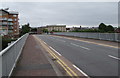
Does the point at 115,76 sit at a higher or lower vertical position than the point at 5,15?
lower

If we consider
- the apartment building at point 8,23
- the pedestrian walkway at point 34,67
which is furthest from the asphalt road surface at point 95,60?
the apartment building at point 8,23

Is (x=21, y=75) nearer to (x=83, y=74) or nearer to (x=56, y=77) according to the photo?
(x=56, y=77)

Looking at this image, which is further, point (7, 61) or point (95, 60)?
point (95, 60)

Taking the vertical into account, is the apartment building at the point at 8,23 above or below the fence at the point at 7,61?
above

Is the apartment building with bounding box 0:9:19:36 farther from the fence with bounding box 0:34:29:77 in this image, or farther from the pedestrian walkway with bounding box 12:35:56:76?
the fence with bounding box 0:34:29:77

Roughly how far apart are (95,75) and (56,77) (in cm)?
154

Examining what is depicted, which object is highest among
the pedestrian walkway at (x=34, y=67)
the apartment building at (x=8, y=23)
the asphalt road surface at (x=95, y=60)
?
the apartment building at (x=8, y=23)

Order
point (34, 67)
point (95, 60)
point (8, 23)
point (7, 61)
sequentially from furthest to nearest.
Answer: point (8, 23)
point (95, 60)
point (34, 67)
point (7, 61)

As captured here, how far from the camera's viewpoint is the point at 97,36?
33906mm

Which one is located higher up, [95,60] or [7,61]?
[7,61]

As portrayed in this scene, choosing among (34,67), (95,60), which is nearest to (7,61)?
(34,67)

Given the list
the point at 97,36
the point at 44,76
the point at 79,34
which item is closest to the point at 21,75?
the point at 44,76

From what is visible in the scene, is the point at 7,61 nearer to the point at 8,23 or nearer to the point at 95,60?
the point at 95,60

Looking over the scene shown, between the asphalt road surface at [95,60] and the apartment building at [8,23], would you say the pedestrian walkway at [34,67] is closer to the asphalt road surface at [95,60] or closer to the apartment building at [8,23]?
the asphalt road surface at [95,60]
